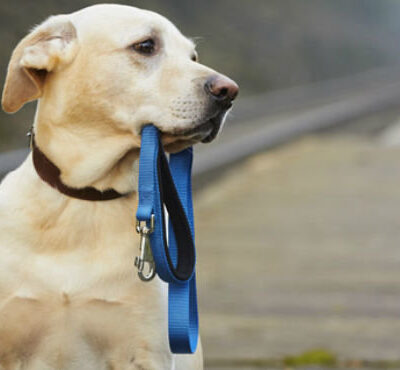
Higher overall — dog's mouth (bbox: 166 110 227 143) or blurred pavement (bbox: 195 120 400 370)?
dog's mouth (bbox: 166 110 227 143)

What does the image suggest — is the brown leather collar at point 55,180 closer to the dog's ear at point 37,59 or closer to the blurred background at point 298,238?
the dog's ear at point 37,59

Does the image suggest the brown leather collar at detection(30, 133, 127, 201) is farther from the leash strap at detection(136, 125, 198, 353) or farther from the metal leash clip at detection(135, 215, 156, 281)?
the metal leash clip at detection(135, 215, 156, 281)

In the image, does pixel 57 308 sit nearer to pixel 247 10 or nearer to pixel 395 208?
pixel 395 208

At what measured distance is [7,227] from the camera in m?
3.25

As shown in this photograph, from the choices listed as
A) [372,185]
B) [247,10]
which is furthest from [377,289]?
[247,10]

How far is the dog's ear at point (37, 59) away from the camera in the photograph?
322 centimetres

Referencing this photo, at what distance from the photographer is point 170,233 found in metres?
3.18

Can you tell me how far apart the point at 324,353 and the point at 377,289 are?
137 cm

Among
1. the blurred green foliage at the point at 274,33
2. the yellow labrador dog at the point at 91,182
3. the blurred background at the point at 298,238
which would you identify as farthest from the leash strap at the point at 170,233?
the blurred green foliage at the point at 274,33

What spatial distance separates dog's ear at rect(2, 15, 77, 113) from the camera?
10.6 feet

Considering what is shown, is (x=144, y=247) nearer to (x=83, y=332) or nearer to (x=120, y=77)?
(x=83, y=332)

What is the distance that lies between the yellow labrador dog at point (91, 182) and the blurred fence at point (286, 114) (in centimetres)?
104

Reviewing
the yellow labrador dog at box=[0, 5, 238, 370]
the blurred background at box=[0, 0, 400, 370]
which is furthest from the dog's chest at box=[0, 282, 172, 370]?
the blurred background at box=[0, 0, 400, 370]

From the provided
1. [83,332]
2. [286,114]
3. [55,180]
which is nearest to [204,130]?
[55,180]
